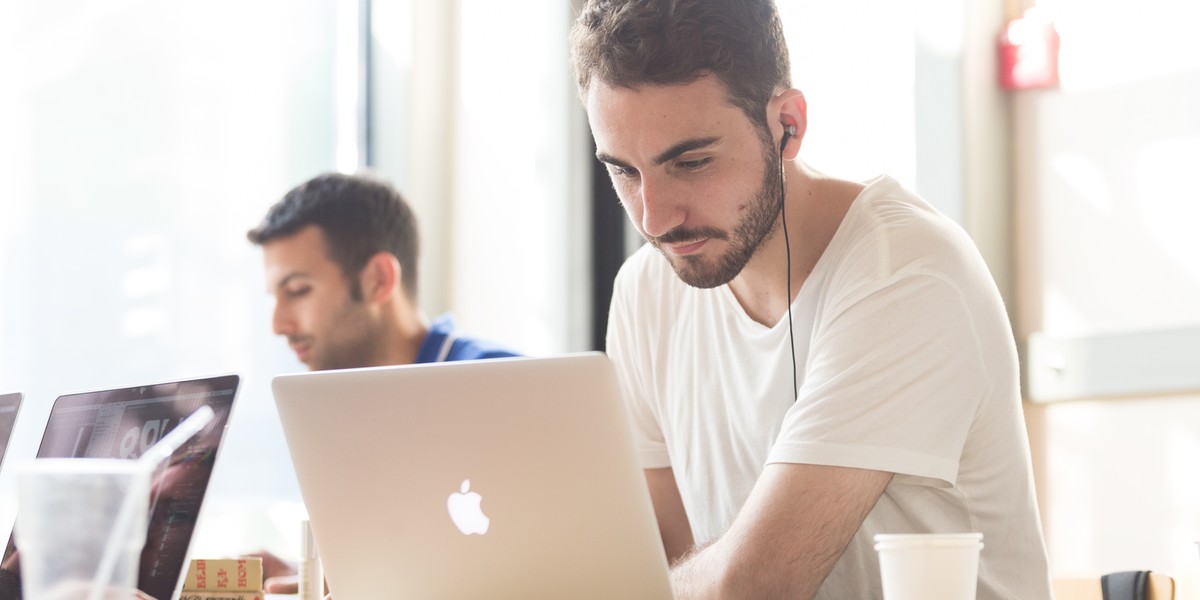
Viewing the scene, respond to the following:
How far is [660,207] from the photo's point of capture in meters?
1.53

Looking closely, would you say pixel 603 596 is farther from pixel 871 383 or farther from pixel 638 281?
pixel 638 281

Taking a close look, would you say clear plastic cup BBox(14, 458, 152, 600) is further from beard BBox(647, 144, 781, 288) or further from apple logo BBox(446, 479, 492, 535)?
beard BBox(647, 144, 781, 288)

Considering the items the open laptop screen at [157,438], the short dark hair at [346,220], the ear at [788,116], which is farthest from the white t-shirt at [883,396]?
the short dark hair at [346,220]

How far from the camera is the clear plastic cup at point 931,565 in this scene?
0.96 meters

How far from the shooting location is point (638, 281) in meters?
1.90

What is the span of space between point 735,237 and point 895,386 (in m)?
0.32

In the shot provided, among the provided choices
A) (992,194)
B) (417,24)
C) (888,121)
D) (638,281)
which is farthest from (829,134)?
(417,24)

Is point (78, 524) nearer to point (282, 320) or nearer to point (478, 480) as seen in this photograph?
point (478, 480)

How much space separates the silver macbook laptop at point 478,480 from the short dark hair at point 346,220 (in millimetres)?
1453

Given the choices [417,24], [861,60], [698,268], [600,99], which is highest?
[417,24]

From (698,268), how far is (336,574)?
0.60 meters

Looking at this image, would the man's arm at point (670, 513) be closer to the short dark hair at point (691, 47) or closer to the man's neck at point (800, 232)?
the man's neck at point (800, 232)

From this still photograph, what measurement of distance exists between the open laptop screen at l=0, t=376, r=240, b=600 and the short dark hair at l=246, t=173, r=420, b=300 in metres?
1.25

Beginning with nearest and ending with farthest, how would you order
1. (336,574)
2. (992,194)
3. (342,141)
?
(336,574)
(992,194)
(342,141)
